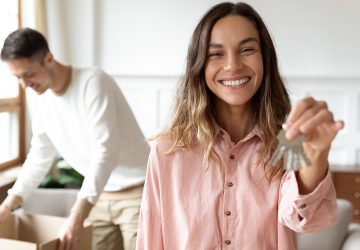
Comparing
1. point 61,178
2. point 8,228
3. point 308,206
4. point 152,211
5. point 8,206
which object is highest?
point 308,206

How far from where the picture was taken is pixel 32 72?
1.80 m

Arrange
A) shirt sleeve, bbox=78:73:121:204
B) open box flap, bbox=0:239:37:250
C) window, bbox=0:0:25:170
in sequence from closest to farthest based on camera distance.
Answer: open box flap, bbox=0:239:37:250 → shirt sleeve, bbox=78:73:121:204 → window, bbox=0:0:25:170

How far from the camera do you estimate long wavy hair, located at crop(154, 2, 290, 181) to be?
1.09 metres

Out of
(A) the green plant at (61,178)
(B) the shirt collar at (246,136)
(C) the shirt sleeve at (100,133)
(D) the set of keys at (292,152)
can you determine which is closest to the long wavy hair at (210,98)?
(B) the shirt collar at (246,136)

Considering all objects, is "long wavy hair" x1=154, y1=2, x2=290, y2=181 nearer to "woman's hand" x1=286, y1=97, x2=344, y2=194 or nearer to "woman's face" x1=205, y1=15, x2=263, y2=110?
"woman's face" x1=205, y1=15, x2=263, y2=110

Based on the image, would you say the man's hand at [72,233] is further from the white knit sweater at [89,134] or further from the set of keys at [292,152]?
the set of keys at [292,152]

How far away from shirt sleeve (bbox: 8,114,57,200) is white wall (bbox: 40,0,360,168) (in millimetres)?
1873

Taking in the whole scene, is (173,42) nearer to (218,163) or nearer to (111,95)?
(111,95)

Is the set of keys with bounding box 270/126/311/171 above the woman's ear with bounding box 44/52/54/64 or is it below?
below

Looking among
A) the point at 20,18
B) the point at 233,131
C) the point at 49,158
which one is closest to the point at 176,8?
the point at 20,18

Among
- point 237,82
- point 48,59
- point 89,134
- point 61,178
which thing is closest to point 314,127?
point 237,82

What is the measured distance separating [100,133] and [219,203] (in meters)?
0.76

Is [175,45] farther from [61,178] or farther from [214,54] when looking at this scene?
[214,54]

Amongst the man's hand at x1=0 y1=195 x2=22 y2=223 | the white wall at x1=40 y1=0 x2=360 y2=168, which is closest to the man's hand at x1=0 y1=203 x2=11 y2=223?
the man's hand at x1=0 y1=195 x2=22 y2=223
